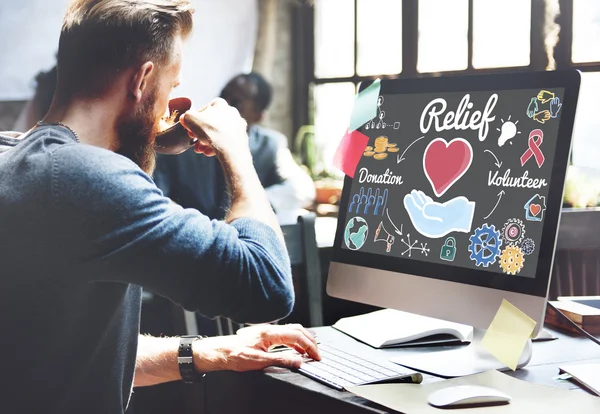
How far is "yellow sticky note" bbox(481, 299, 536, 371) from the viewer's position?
1099mm

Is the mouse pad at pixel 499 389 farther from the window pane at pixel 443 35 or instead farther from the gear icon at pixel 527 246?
the window pane at pixel 443 35

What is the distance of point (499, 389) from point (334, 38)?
442cm

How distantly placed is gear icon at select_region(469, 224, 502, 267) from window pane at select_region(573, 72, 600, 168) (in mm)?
2843

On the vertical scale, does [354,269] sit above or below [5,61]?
below

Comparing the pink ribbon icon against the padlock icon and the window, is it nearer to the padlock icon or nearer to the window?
the padlock icon

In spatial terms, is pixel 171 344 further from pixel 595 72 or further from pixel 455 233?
pixel 595 72

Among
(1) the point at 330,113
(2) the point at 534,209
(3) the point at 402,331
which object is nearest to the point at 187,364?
(3) the point at 402,331

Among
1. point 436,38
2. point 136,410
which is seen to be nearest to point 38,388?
point 136,410

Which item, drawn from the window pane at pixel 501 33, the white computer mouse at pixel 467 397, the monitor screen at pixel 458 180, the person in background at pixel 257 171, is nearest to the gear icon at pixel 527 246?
the monitor screen at pixel 458 180

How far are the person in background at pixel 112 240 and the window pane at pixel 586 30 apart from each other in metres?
3.07

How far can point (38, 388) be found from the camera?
3.44 feet

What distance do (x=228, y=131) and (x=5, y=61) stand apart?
9.70ft

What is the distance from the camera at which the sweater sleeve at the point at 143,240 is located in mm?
983

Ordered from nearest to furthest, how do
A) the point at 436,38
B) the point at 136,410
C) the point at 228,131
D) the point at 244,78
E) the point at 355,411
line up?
the point at 355,411, the point at 228,131, the point at 136,410, the point at 244,78, the point at 436,38
